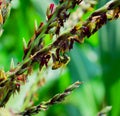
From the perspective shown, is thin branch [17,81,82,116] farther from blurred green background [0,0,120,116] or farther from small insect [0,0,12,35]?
blurred green background [0,0,120,116]

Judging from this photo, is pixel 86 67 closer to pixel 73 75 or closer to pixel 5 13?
pixel 73 75

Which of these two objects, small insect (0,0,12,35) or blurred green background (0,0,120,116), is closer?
small insect (0,0,12,35)

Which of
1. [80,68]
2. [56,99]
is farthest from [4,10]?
[80,68]

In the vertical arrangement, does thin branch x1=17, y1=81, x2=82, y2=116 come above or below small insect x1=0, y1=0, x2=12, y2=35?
below

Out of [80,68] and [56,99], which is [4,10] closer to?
[56,99]

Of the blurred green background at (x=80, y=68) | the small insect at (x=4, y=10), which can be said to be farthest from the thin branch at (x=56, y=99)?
the blurred green background at (x=80, y=68)

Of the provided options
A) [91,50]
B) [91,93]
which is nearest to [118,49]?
[91,93]

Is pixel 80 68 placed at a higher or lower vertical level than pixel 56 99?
higher

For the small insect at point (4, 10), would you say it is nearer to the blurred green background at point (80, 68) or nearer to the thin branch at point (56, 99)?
the thin branch at point (56, 99)

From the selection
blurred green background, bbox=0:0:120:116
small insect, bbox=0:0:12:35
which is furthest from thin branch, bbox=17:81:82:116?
blurred green background, bbox=0:0:120:116
